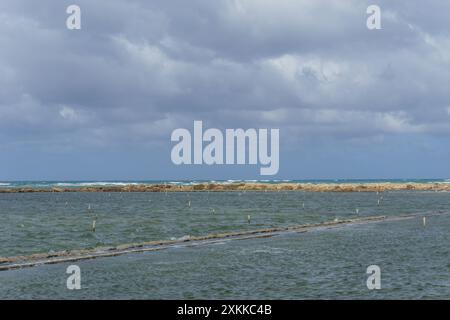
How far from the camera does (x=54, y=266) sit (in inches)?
1417

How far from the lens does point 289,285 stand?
2998cm

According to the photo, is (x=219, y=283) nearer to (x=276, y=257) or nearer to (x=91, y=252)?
(x=276, y=257)

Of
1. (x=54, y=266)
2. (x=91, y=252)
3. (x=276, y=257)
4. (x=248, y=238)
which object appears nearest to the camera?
Answer: (x=54, y=266)

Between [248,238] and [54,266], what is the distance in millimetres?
21583

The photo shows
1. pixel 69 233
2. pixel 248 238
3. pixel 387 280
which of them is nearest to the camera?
pixel 387 280

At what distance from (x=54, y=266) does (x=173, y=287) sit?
35.1 feet
